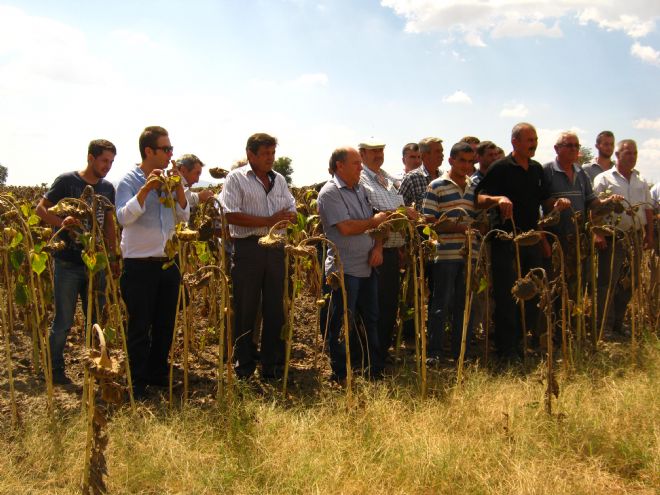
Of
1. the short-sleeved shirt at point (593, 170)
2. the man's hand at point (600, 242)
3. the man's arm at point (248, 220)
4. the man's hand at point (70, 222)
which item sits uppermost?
the short-sleeved shirt at point (593, 170)

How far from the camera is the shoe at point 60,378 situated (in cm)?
466

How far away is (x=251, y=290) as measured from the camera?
4.71 m

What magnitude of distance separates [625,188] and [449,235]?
2.38 m

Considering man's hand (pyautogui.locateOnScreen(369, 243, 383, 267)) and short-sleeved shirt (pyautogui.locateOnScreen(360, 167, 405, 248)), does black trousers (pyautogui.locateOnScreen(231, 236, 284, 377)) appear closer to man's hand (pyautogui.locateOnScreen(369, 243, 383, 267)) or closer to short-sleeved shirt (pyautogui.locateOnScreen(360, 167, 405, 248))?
man's hand (pyautogui.locateOnScreen(369, 243, 383, 267))

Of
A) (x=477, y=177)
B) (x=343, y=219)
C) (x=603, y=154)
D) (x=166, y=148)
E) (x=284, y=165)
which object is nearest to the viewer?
(x=166, y=148)

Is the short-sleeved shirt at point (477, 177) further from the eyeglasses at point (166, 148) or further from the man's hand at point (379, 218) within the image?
the eyeglasses at point (166, 148)

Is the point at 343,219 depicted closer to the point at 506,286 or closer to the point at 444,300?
the point at 444,300

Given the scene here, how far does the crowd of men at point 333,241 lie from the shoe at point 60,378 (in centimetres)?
1

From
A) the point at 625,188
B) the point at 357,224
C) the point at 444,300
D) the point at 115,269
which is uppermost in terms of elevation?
the point at 625,188

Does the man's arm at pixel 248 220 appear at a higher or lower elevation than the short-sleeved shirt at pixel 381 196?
lower

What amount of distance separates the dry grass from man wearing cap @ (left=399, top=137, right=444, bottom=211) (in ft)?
6.93

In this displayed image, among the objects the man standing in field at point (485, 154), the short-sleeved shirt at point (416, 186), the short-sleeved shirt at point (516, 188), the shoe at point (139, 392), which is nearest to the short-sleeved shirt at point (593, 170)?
the man standing in field at point (485, 154)

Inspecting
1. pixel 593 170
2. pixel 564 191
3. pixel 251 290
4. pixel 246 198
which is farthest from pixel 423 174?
pixel 593 170

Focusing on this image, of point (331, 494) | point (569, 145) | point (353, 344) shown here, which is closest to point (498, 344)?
point (353, 344)
